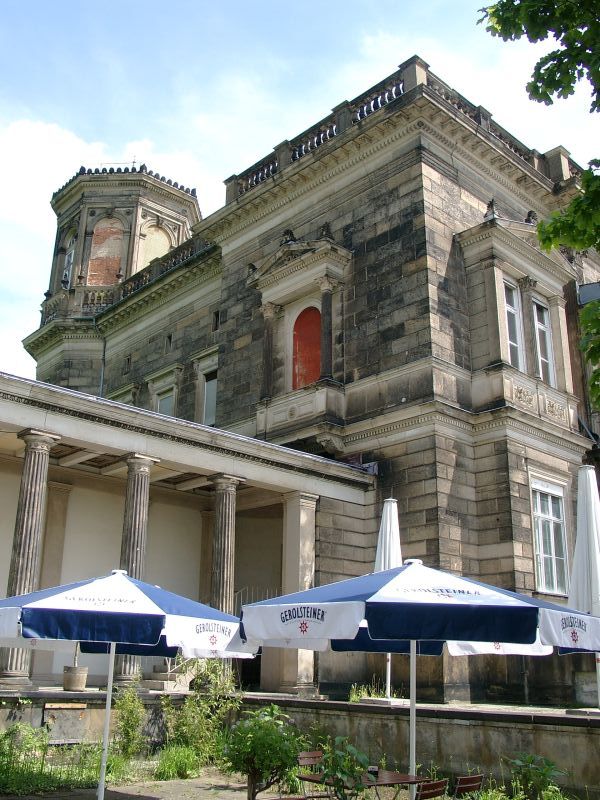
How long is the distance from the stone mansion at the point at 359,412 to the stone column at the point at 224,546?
0.06m

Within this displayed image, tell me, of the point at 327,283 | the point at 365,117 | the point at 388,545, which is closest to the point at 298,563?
the point at 388,545

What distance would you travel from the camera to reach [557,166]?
965 inches

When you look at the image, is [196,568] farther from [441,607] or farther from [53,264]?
[53,264]

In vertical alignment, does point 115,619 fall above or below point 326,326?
below

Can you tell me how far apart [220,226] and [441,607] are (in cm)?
1977

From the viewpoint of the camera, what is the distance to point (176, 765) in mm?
11531

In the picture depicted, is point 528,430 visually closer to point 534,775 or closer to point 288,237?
point 288,237

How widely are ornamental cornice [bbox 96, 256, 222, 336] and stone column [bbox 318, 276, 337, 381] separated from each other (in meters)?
6.47

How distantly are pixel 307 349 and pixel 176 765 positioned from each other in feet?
41.0

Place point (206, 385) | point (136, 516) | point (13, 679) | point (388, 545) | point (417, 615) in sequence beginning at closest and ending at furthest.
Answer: point (417, 615)
point (13, 679)
point (388, 545)
point (136, 516)
point (206, 385)

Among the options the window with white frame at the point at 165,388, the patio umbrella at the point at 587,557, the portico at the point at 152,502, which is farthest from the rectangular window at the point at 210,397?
the patio umbrella at the point at 587,557

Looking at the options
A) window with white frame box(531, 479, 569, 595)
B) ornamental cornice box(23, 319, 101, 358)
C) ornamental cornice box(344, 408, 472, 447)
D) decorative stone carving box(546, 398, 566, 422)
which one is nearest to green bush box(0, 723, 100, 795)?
ornamental cornice box(344, 408, 472, 447)

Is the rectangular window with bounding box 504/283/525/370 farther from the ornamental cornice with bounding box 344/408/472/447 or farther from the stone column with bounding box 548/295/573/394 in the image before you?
the ornamental cornice with bounding box 344/408/472/447

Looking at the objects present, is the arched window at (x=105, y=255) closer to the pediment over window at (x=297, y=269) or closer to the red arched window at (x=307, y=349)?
the pediment over window at (x=297, y=269)
